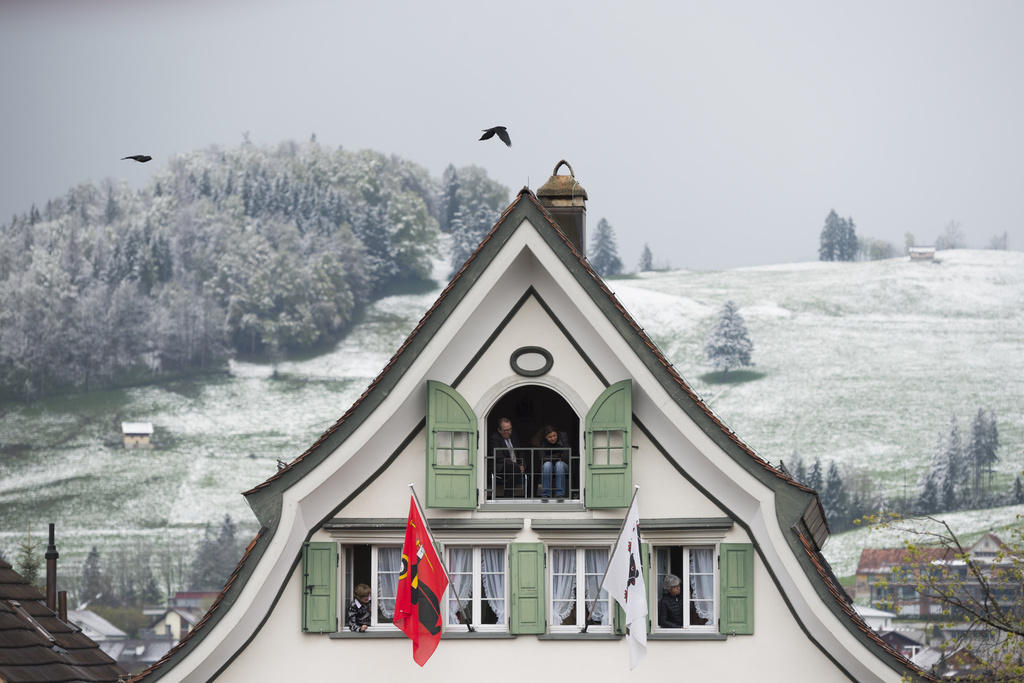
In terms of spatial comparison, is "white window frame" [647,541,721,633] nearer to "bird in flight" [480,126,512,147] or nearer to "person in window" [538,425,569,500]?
"person in window" [538,425,569,500]

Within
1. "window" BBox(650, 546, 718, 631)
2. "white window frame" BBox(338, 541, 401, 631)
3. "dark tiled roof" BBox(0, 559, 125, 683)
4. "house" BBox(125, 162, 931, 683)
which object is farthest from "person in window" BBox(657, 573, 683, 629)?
"dark tiled roof" BBox(0, 559, 125, 683)

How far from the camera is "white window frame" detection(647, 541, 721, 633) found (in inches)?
866

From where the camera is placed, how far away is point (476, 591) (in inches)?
891

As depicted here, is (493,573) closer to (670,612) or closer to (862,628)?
(670,612)

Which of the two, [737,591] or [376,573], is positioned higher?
[376,573]

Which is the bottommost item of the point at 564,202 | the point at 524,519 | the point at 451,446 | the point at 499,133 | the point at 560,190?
the point at 524,519

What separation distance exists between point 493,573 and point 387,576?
1.44 metres

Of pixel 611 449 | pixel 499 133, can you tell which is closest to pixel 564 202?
pixel 499 133

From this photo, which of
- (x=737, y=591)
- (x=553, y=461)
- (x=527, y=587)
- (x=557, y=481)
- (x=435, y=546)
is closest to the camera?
(x=737, y=591)

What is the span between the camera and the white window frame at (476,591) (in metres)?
22.4

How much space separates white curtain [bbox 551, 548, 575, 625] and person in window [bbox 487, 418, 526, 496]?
1154 mm

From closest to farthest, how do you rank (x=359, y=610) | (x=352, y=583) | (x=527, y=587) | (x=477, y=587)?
(x=527, y=587) < (x=359, y=610) < (x=477, y=587) < (x=352, y=583)

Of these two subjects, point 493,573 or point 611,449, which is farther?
point 493,573

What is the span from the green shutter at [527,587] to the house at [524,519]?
19 mm
